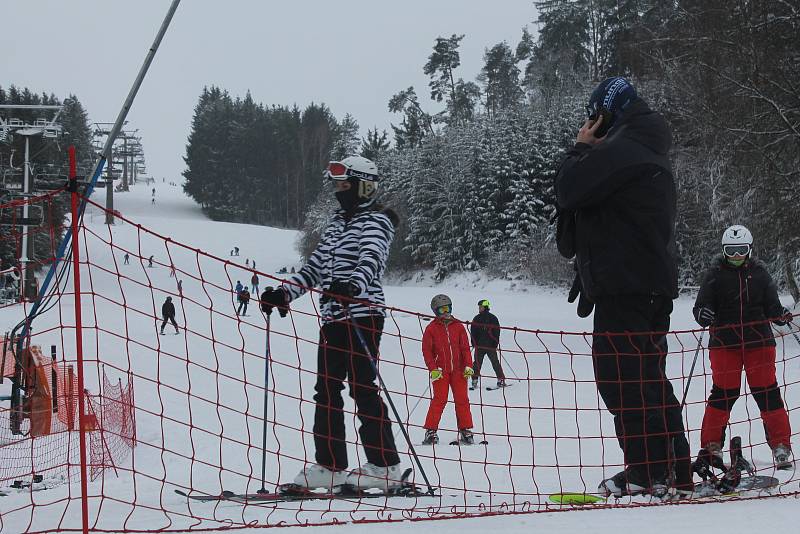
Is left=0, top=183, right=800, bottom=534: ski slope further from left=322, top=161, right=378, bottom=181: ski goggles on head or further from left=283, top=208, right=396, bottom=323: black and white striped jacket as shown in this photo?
left=322, top=161, right=378, bottom=181: ski goggles on head

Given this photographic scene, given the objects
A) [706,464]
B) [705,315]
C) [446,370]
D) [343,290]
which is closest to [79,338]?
[343,290]

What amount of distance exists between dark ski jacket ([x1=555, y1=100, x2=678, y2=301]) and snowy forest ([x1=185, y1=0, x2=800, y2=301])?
41.6ft

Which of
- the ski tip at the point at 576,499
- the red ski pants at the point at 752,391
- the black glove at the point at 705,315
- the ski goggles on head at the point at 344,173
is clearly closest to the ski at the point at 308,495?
the ski tip at the point at 576,499

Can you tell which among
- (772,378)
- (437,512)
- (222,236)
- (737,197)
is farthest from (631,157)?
(222,236)

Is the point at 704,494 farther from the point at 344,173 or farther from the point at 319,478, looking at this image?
the point at 344,173

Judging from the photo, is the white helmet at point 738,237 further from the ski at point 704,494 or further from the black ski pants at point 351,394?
the black ski pants at point 351,394

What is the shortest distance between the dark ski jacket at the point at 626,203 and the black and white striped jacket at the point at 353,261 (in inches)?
40.9

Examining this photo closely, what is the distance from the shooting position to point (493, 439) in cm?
773

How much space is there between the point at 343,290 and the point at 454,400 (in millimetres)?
3894

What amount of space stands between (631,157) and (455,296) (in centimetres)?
2749

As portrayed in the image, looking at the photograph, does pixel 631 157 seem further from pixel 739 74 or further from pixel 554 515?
pixel 739 74

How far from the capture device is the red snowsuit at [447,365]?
750 centimetres

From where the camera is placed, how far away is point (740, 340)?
4.89 meters

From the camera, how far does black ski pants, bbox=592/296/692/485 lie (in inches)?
135
